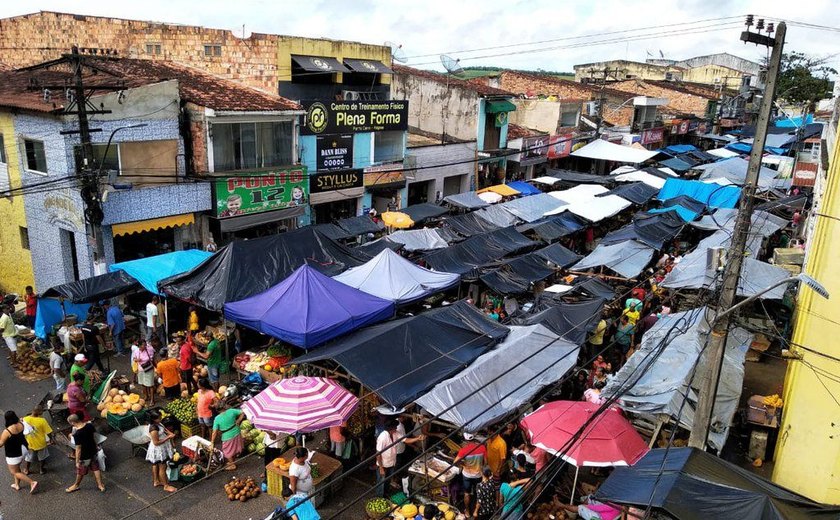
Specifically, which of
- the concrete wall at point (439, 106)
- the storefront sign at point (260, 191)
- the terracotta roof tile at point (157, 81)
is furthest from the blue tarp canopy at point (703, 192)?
the terracotta roof tile at point (157, 81)

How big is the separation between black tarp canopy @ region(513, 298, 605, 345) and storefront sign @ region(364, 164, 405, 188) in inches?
472

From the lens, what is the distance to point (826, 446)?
29.7 ft

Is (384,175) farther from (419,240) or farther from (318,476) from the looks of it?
(318,476)

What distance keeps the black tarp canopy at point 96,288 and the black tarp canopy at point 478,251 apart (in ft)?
26.3

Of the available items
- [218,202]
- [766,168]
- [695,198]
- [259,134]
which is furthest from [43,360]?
[766,168]

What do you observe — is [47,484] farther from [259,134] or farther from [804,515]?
[259,134]

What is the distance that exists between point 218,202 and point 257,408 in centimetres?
1054

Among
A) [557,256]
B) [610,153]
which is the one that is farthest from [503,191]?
[610,153]

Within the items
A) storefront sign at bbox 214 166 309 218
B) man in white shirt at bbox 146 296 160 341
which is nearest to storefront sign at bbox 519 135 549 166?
storefront sign at bbox 214 166 309 218

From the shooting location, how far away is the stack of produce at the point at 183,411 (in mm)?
11609

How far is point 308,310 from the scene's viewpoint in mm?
12562

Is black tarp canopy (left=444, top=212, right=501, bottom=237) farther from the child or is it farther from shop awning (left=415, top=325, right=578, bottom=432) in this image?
the child

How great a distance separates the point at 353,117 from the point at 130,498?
16818 millimetres

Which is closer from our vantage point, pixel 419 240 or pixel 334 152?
pixel 419 240
